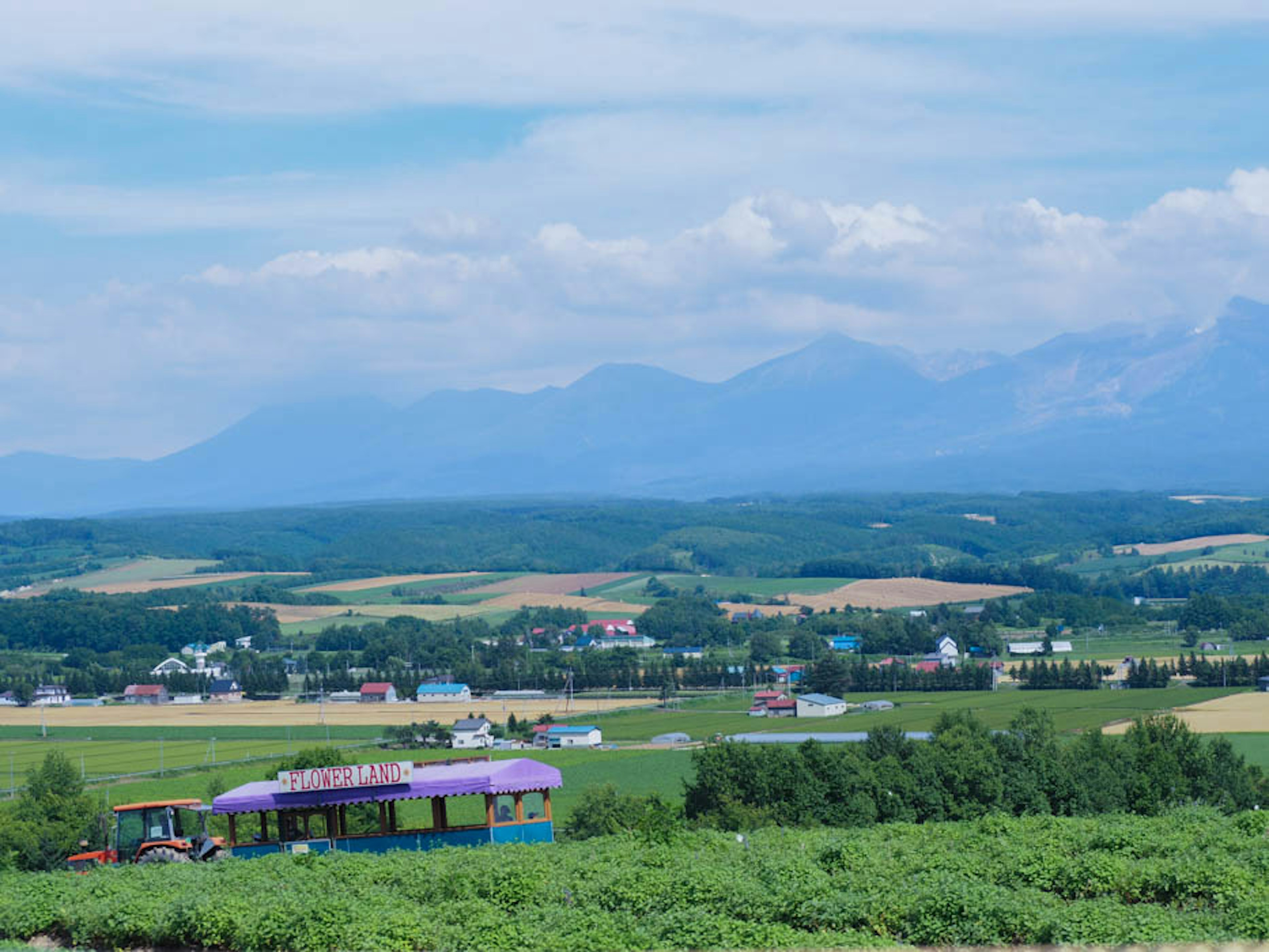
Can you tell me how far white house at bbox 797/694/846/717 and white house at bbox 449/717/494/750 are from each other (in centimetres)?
1480

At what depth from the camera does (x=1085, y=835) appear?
24.1 metres

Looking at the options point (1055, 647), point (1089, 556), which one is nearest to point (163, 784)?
point (1055, 647)

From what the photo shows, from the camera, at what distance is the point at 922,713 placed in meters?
72.6

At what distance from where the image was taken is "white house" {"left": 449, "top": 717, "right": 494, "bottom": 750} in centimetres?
6881

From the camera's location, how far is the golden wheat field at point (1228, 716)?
6169 centimetres

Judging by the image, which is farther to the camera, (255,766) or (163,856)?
(255,766)

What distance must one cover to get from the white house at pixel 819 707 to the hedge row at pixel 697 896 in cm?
5044

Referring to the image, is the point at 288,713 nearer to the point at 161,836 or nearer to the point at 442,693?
the point at 442,693

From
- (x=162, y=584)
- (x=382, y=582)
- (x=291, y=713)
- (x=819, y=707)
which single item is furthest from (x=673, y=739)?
(x=162, y=584)

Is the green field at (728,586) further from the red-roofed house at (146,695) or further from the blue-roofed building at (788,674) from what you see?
the red-roofed house at (146,695)

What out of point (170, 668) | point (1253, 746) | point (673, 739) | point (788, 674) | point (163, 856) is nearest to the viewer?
point (163, 856)

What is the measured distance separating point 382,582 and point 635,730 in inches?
4530

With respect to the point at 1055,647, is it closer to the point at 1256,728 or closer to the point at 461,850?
the point at 1256,728

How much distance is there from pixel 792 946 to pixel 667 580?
162581mm
